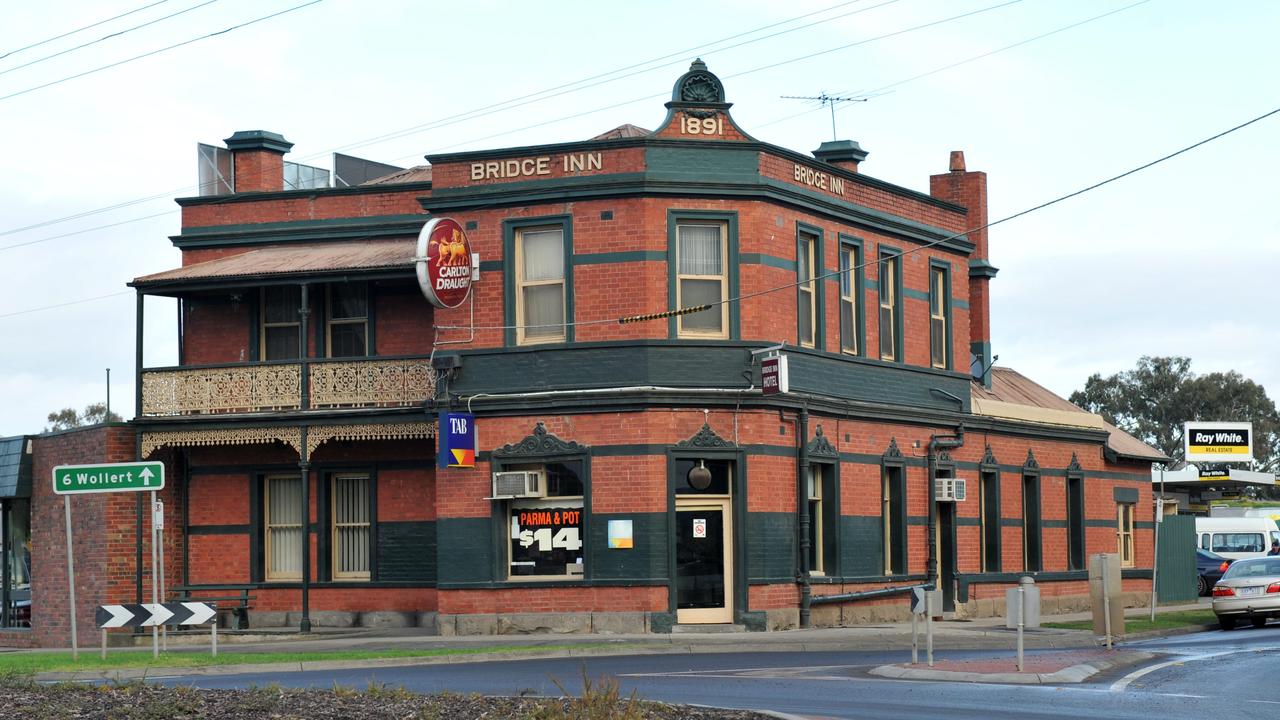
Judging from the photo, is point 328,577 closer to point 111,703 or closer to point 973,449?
point 973,449

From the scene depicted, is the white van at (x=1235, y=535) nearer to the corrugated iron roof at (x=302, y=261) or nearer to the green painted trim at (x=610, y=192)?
the green painted trim at (x=610, y=192)

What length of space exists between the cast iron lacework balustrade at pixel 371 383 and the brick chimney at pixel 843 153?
10.3 m

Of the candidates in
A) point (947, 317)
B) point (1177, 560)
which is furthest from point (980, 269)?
point (1177, 560)

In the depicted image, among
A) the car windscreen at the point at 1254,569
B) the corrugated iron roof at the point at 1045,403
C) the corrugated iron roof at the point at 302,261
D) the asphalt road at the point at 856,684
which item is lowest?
the asphalt road at the point at 856,684

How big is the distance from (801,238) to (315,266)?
335 inches

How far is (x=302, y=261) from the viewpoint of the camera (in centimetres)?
2966

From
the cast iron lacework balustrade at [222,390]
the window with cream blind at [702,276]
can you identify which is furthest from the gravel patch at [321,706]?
the cast iron lacework balustrade at [222,390]

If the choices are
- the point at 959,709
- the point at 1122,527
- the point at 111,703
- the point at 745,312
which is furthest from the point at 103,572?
the point at 1122,527

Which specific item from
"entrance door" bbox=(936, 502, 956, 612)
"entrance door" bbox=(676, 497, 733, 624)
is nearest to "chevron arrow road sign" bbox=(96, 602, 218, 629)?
"entrance door" bbox=(676, 497, 733, 624)

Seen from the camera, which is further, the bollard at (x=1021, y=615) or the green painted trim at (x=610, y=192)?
the green painted trim at (x=610, y=192)

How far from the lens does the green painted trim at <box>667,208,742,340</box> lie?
2625 centimetres

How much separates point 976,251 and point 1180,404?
6495 centimetres

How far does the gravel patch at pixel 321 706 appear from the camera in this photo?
12.5 m

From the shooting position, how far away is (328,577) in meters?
30.2
